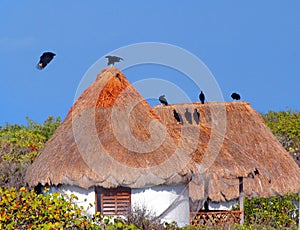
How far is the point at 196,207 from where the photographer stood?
21641mm

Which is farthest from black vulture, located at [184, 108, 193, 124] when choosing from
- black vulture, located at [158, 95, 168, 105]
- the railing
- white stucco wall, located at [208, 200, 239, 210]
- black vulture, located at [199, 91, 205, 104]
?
the railing

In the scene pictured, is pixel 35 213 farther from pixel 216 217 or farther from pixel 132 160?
pixel 216 217

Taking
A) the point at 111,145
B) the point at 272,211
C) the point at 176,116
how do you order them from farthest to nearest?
the point at 176,116
the point at 272,211
the point at 111,145

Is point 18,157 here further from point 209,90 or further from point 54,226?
point 54,226

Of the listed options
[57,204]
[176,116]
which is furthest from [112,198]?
[176,116]

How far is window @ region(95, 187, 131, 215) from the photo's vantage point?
18.3 metres

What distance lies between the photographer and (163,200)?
18.4 metres

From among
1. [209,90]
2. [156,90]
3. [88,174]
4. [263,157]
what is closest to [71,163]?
[88,174]

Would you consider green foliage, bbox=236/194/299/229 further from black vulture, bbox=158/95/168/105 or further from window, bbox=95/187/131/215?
black vulture, bbox=158/95/168/105

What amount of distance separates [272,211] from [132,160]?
4.76m

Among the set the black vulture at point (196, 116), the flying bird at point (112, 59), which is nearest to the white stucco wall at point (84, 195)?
the flying bird at point (112, 59)

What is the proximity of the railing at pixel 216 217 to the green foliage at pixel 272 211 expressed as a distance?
0.37 metres

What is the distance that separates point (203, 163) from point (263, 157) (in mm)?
5564

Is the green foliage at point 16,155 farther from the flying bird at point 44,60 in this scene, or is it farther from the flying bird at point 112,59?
the flying bird at point 112,59
